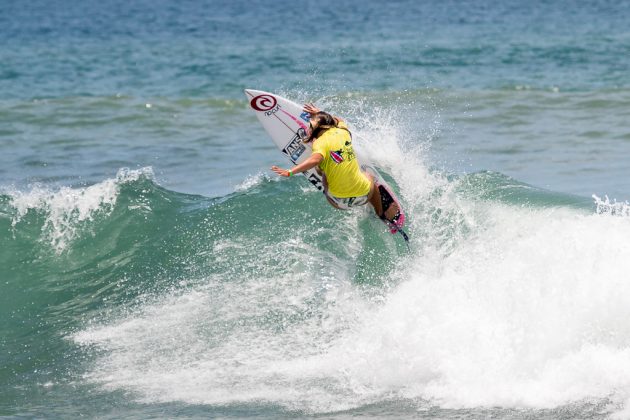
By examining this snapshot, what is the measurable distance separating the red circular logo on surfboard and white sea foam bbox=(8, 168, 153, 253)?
249 cm

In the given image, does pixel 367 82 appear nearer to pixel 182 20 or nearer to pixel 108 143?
pixel 108 143

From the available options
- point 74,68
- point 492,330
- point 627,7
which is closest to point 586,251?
point 492,330

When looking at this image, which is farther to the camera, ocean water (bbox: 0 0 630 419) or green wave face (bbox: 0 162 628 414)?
green wave face (bbox: 0 162 628 414)

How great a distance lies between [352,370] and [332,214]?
386 cm

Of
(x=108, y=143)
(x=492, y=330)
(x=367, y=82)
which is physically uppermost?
(x=367, y=82)

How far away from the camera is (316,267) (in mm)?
10727

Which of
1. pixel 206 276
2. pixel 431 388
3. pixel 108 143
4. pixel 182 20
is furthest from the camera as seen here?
pixel 182 20

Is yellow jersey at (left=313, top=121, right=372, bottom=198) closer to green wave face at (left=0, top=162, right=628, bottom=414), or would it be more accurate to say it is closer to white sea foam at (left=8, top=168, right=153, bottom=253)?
green wave face at (left=0, top=162, right=628, bottom=414)

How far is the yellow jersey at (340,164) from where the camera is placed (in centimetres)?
1001

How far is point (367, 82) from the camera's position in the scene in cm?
2512

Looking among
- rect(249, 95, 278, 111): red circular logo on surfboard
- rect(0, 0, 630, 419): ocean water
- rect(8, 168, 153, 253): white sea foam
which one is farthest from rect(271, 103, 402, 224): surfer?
rect(8, 168, 153, 253): white sea foam

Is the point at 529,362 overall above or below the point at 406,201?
below

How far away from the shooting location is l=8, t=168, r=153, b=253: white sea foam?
1231 centimetres

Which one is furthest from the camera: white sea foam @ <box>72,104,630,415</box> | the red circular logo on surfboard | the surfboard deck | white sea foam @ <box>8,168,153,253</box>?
white sea foam @ <box>8,168,153,253</box>
